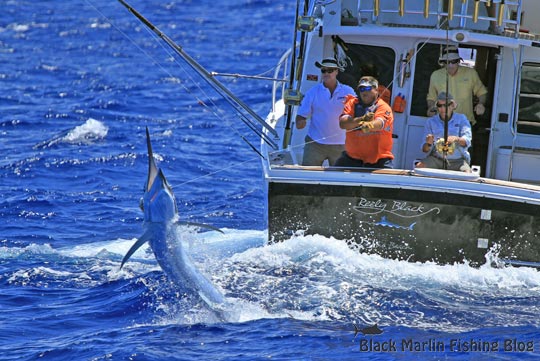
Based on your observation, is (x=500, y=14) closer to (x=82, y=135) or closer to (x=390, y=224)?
(x=390, y=224)

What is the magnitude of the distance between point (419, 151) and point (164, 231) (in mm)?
4818

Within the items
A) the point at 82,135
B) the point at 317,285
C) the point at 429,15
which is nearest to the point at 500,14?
the point at 429,15

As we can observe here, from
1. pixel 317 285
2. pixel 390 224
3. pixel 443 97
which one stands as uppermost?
pixel 443 97

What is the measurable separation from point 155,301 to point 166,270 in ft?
5.83

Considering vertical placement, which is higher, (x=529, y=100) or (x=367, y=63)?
(x=367, y=63)

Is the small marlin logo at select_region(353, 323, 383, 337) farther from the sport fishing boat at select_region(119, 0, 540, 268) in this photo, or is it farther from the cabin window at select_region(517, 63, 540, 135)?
the cabin window at select_region(517, 63, 540, 135)

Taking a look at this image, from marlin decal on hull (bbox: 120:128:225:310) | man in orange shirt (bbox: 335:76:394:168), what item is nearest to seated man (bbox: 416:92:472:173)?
man in orange shirt (bbox: 335:76:394:168)

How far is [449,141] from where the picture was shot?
1063 cm

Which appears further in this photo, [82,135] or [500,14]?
[82,135]

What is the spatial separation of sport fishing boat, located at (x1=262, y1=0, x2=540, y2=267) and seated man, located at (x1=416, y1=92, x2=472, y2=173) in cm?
23

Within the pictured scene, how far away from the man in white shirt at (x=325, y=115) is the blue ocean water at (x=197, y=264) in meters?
1.20

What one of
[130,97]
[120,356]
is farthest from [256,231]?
[130,97]

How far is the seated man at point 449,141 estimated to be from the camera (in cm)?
1064

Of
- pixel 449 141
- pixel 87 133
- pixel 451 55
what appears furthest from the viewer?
pixel 87 133
